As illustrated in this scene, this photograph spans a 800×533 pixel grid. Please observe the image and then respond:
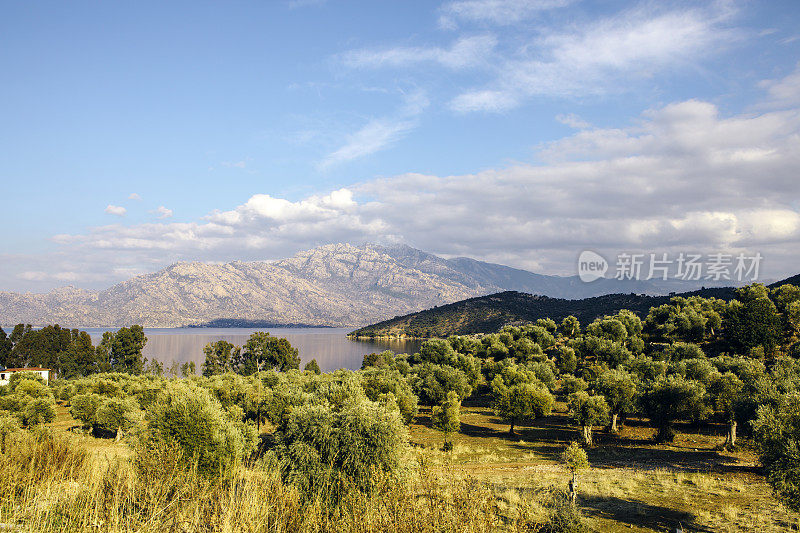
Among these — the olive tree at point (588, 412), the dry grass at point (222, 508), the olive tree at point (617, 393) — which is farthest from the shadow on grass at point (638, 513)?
the olive tree at point (617, 393)

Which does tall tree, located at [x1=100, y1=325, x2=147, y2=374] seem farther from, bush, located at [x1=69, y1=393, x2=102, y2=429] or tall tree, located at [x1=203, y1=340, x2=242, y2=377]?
bush, located at [x1=69, y1=393, x2=102, y2=429]

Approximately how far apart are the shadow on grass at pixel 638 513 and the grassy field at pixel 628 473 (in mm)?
46

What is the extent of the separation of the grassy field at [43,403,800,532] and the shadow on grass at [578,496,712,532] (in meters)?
0.05

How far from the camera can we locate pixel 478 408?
64.9 m

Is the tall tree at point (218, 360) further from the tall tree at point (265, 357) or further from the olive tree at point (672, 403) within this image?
the olive tree at point (672, 403)

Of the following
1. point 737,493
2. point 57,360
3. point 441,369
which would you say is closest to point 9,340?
point 57,360

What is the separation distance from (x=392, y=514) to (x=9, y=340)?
128076mm

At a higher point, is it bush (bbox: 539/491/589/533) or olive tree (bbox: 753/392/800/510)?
olive tree (bbox: 753/392/800/510)

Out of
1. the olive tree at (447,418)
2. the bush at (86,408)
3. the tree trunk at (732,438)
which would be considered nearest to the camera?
the tree trunk at (732,438)

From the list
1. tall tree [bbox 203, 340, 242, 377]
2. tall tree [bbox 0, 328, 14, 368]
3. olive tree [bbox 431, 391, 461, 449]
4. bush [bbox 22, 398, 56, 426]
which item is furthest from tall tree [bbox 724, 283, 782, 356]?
tall tree [bbox 0, 328, 14, 368]

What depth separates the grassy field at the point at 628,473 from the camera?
828 inches

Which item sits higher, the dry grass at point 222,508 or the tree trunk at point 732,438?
the dry grass at point 222,508

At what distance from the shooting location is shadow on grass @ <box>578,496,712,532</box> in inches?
817

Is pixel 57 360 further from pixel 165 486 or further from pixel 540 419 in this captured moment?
pixel 165 486
